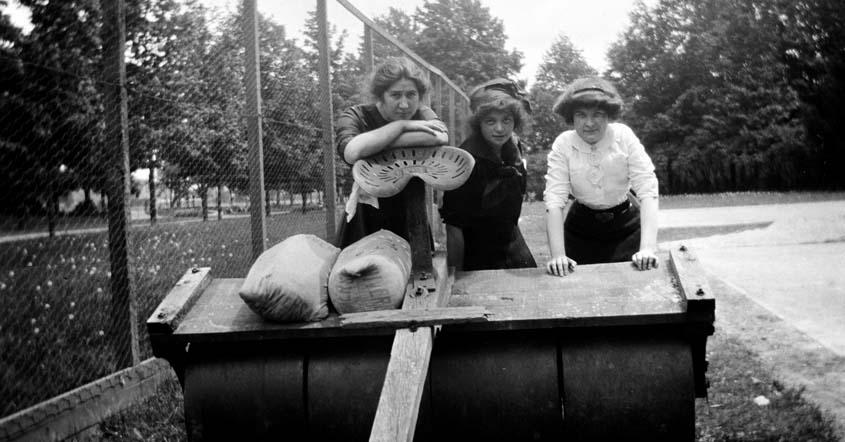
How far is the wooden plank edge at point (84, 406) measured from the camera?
317 centimetres

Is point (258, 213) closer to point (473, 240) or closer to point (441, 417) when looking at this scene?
point (473, 240)

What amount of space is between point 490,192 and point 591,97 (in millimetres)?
764

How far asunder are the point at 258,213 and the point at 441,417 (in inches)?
109

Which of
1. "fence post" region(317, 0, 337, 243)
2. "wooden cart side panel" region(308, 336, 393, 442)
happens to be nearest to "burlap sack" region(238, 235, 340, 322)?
"wooden cart side panel" region(308, 336, 393, 442)

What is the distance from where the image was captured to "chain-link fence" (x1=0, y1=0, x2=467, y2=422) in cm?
361

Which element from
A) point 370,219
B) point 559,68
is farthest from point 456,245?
point 559,68

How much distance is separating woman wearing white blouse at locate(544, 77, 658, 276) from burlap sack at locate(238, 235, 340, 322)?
3.58 ft

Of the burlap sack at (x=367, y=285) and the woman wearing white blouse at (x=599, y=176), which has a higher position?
the woman wearing white blouse at (x=599, y=176)

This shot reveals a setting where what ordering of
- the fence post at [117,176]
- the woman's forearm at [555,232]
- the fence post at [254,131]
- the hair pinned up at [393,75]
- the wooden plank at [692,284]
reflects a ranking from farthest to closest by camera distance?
the fence post at [254,131] → the fence post at [117,176] → the hair pinned up at [393,75] → the woman's forearm at [555,232] → the wooden plank at [692,284]

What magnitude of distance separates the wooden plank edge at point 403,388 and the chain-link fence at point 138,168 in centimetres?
216

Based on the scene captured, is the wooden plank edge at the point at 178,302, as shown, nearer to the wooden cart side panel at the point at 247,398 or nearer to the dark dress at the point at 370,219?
the wooden cart side panel at the point at 247,398

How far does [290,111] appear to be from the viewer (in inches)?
220

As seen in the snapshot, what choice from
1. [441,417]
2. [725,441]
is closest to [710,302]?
[441,417]

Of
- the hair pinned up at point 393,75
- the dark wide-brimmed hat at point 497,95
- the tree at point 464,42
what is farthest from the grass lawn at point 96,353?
the tree at point 464,42
